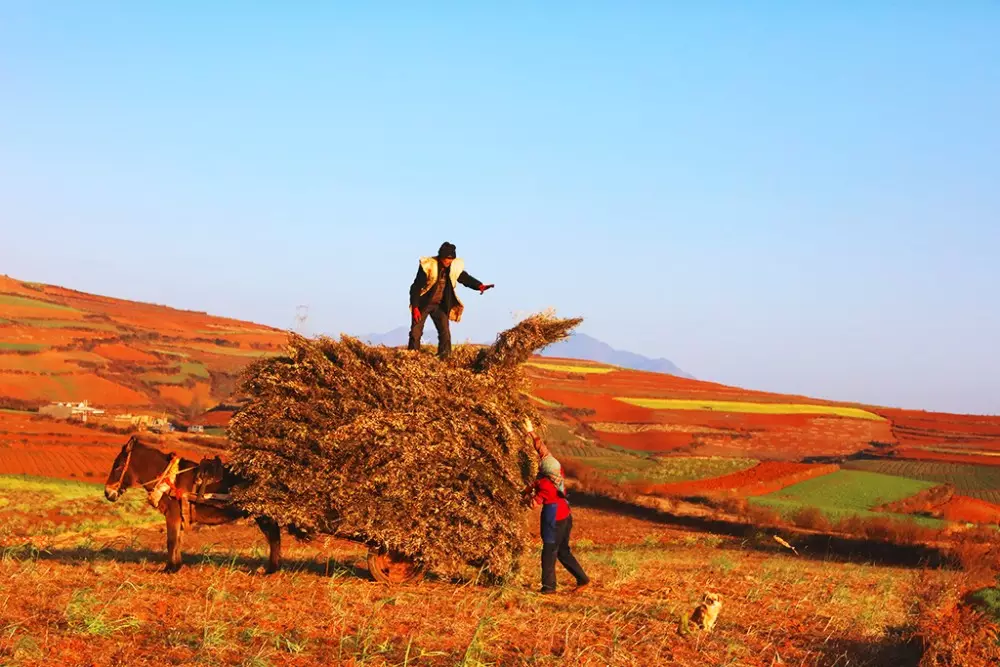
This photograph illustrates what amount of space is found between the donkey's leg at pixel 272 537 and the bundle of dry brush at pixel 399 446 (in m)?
0.62

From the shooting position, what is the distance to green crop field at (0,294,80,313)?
85.5 metres

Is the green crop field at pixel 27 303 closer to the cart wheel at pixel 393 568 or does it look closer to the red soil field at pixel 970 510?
the red soil field at pixel 970 510

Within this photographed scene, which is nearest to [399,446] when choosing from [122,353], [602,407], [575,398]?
[602,407]

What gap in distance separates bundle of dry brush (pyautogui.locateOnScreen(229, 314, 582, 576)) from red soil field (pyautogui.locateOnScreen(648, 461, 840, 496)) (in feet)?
78.9

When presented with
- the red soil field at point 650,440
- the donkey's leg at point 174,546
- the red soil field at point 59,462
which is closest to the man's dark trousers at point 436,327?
the donkey's leg at point 174,546

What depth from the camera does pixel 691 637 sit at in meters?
9.88

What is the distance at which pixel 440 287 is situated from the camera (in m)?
14.0

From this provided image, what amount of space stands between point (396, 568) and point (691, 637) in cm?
435

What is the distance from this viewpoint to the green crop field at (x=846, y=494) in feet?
102

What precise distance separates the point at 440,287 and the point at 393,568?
394 cm

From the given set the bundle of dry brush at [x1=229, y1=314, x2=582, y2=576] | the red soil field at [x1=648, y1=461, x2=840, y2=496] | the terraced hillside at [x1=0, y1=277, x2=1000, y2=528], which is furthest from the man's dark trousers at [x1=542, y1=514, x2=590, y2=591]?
the red soil field at [x1=648, y1=461, x2=840, y2=496]

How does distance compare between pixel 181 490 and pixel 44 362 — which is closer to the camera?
pixel 181 490

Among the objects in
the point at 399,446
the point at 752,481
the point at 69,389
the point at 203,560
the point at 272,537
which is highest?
the point at 399,446

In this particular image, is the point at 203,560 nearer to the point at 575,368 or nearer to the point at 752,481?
the point at 752,481
